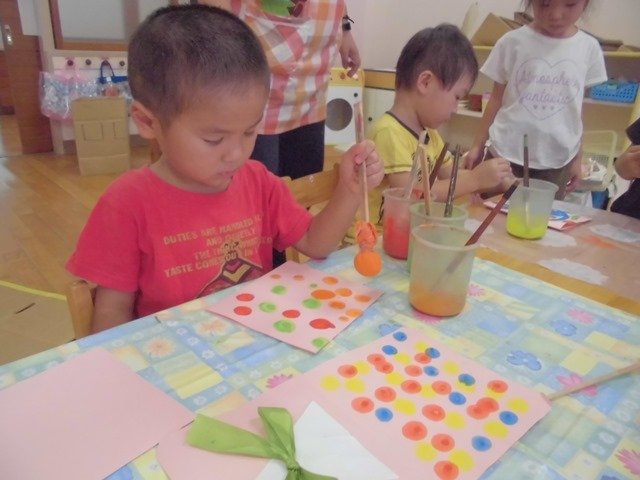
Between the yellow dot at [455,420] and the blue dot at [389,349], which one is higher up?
the yellow dot at [455,420]

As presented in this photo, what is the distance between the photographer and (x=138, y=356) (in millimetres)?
509

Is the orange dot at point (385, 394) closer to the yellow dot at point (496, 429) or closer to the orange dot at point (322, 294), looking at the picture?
the yellow dot at point (496, 429)

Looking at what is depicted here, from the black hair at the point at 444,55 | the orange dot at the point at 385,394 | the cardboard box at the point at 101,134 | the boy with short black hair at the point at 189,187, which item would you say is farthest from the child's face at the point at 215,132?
the cardboard box at the point at 101,134

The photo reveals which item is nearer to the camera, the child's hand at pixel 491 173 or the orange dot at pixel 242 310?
the orange dot at pixel 242 310

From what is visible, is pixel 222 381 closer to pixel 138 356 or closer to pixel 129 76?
pixel 138 356

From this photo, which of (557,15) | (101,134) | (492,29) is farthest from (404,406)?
(101,134)

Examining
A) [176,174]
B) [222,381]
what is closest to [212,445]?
[222,381]

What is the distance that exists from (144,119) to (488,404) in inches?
22.7

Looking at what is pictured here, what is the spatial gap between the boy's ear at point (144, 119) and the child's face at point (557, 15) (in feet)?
3.90

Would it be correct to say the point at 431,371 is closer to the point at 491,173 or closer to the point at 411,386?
the point at 411,386

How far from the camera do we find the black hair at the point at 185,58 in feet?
2.11

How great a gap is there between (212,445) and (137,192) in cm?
46

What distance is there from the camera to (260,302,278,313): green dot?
61cm

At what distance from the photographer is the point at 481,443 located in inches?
16.4
